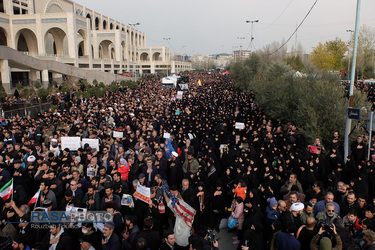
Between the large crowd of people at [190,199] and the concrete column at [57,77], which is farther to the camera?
the concrete column at [57,77]

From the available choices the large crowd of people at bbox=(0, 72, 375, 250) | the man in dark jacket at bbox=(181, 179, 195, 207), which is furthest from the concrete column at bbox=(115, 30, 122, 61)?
the man in dark jacket at bbox=(181, 179, 195, 207)

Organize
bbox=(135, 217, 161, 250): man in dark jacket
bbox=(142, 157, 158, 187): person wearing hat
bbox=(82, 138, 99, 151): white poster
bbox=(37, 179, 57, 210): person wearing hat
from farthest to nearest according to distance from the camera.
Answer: bbox=(82, 138, 99, 151): white poster < bbox=(142, 157, 158, 187): person wearing hat < bbox=(37, 179, 57, 210): person wearing hat < bbox=(135, 217, 161, 250): man in dark jacket

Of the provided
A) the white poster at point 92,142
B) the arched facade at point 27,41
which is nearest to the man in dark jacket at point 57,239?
the white poster at point 92,142

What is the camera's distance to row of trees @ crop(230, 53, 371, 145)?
10.5 meters

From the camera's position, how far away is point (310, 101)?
1134 cm

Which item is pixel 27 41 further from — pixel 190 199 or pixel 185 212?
pixel 185 212

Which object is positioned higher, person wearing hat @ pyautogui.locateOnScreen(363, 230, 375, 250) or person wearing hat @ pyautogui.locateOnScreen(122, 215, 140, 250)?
person wearing hat @ pyautogui.locateOnScreen(363, 230, 375, 250)

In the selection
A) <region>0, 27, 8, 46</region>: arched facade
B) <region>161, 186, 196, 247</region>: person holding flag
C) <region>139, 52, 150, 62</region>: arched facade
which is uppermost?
<region>139, 52, 150, 62</region>: arched facade

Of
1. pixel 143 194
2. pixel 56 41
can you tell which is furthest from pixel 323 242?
pixel 56 41

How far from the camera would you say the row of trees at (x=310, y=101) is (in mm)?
10477

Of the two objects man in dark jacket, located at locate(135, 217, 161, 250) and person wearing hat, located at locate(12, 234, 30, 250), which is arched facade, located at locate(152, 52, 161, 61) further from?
person wearing hat, located at locate(12, 234, 30, 250)

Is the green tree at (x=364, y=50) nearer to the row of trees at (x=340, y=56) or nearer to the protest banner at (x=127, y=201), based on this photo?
the row of trees at (x=340, y=56)

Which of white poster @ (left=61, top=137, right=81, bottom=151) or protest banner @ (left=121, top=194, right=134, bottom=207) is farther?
white poster @ (left=61, top=137, right=81, bottom=151)

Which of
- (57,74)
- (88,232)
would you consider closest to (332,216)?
(88,232)
